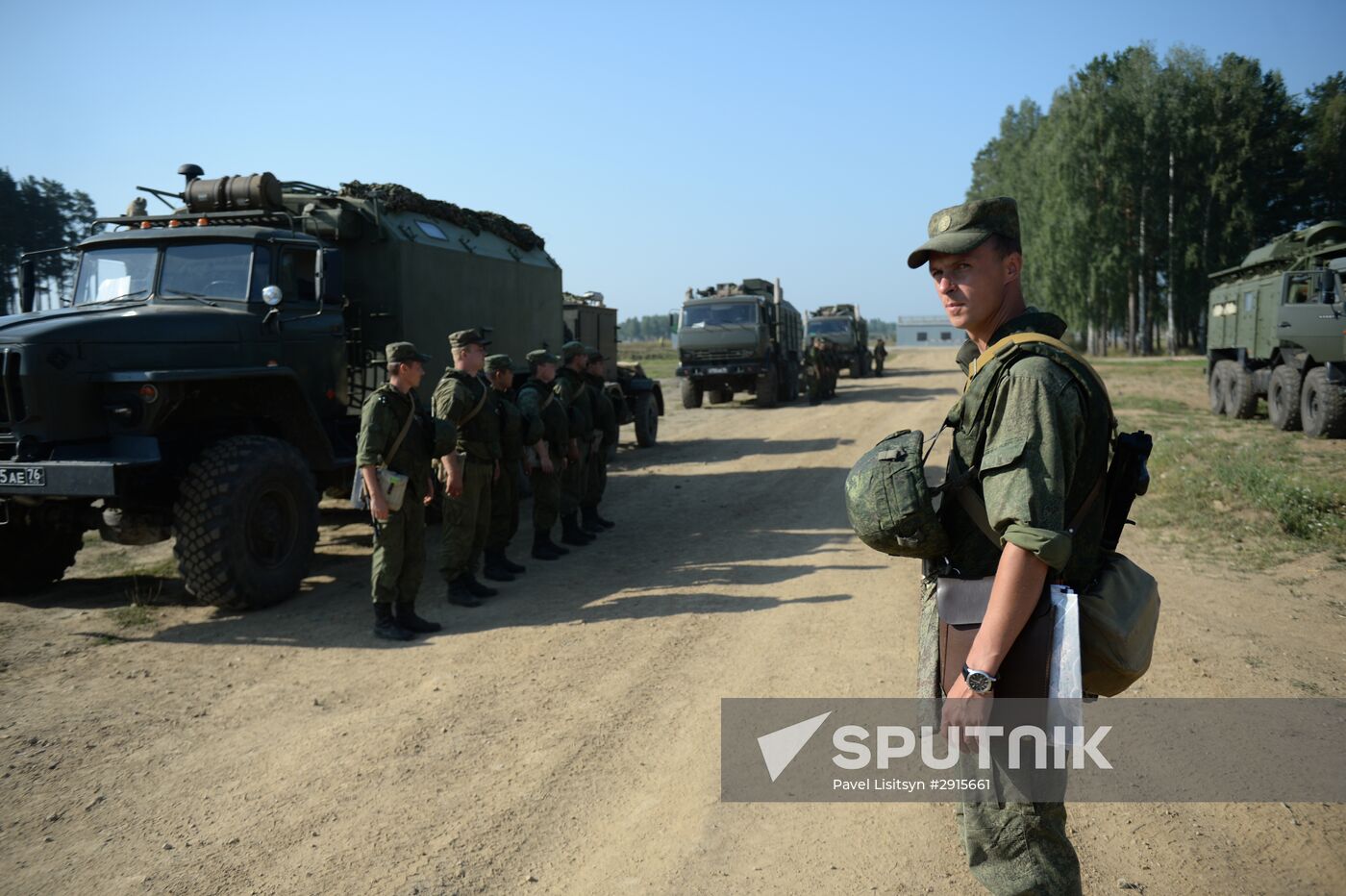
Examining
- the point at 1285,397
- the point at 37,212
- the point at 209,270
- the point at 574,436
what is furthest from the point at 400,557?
the point at 37,212

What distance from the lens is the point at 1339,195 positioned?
39812 millimetres

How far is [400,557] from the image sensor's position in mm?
5891

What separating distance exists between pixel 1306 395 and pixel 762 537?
31.0 feet

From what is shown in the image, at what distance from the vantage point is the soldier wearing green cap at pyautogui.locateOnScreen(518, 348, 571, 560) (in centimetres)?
796

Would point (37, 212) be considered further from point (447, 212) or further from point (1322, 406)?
point (1322, 406)

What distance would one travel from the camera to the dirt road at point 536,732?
3.20m

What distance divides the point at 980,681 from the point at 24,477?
5.93 m

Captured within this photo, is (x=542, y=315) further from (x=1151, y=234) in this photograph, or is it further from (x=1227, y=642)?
(x=1151, y=234)

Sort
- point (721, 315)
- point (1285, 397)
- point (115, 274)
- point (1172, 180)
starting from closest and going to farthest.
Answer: point (115, 274), point (1285, 397), point (721, 315), point (1172, 180)

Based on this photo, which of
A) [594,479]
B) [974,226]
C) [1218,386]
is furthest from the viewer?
[1218,386]

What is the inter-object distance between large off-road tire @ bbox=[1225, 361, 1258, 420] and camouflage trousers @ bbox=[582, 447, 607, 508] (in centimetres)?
1225

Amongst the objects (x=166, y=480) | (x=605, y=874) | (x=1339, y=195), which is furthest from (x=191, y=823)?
(x=1339, y=195)

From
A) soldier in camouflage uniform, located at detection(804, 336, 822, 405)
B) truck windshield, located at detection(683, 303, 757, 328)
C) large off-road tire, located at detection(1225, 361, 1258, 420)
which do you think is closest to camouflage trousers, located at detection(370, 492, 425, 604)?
large off-road tire, located at detection(1225, 361, 1258, 420)

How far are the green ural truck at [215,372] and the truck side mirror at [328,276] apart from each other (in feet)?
0.06
